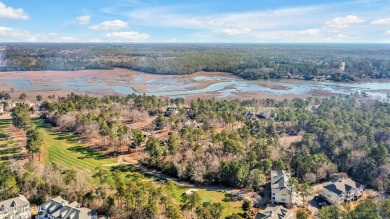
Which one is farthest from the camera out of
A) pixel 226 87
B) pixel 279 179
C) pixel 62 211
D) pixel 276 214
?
pixel 226 87

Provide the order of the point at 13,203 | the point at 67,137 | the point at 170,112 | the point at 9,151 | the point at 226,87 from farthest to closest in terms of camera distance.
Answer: the point at 226,87, the point at 170,112, the point at 67,137, the point at 9,151, the point at 13,203

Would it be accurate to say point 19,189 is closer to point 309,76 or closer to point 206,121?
point 206,121

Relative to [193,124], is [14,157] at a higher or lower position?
lower

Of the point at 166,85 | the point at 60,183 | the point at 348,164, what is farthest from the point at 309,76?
the point at 60,183

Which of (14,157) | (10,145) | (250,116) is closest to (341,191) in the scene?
(250,116)

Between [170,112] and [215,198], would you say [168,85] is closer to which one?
[170,112]

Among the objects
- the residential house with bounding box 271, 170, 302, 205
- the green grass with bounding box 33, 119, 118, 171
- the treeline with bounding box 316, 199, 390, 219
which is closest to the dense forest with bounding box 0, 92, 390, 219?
the treeline with bounding box 316, 199, 390, 219
